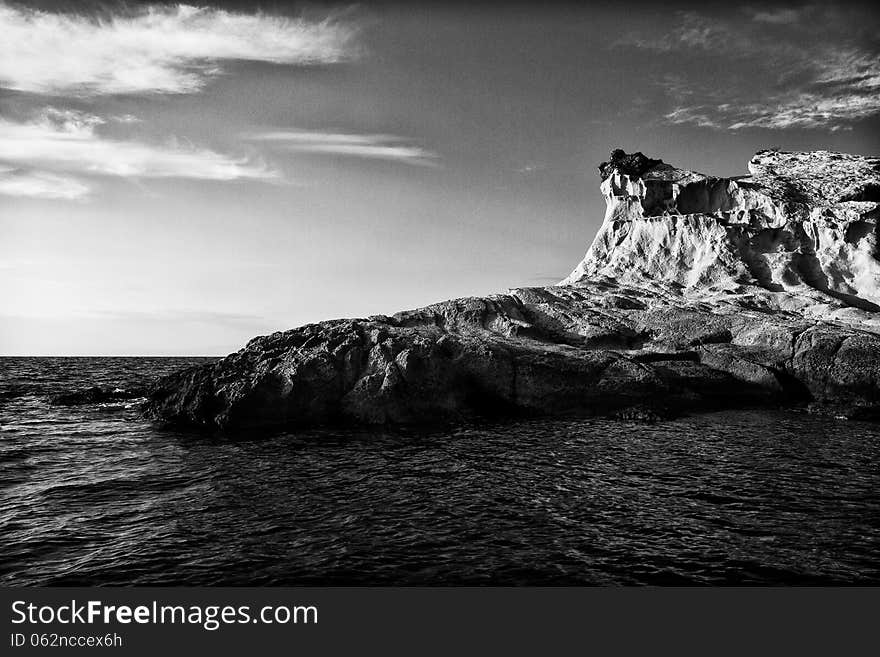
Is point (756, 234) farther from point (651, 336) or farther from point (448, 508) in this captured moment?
point (448, 508)

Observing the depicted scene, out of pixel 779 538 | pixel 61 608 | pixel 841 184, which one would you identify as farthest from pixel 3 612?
pixel 841 184

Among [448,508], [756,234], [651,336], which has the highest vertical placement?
[756,234]

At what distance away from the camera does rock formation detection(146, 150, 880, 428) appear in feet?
94.1

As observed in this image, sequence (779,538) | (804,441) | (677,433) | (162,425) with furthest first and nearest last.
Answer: (162,425) < (677,433) < (804,441) < (779,538)

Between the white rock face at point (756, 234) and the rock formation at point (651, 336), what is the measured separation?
15 centimetres

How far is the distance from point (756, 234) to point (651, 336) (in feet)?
67.5

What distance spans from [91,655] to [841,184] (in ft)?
206

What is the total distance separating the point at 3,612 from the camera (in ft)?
26.3

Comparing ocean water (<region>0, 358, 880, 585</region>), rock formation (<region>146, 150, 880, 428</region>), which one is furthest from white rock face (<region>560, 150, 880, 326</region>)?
ocean water (<region>0, 358, 880, 585</region>)

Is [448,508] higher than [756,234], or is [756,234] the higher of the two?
[756,234]

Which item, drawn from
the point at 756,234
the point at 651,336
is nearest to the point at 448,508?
the point at 651,336

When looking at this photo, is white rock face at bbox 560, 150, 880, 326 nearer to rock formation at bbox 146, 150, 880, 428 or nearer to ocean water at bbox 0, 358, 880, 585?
rock formation at bbox 146, 150, 880, 428

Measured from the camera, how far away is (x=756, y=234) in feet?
157

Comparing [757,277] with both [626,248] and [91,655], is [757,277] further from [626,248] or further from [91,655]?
[91,655]
